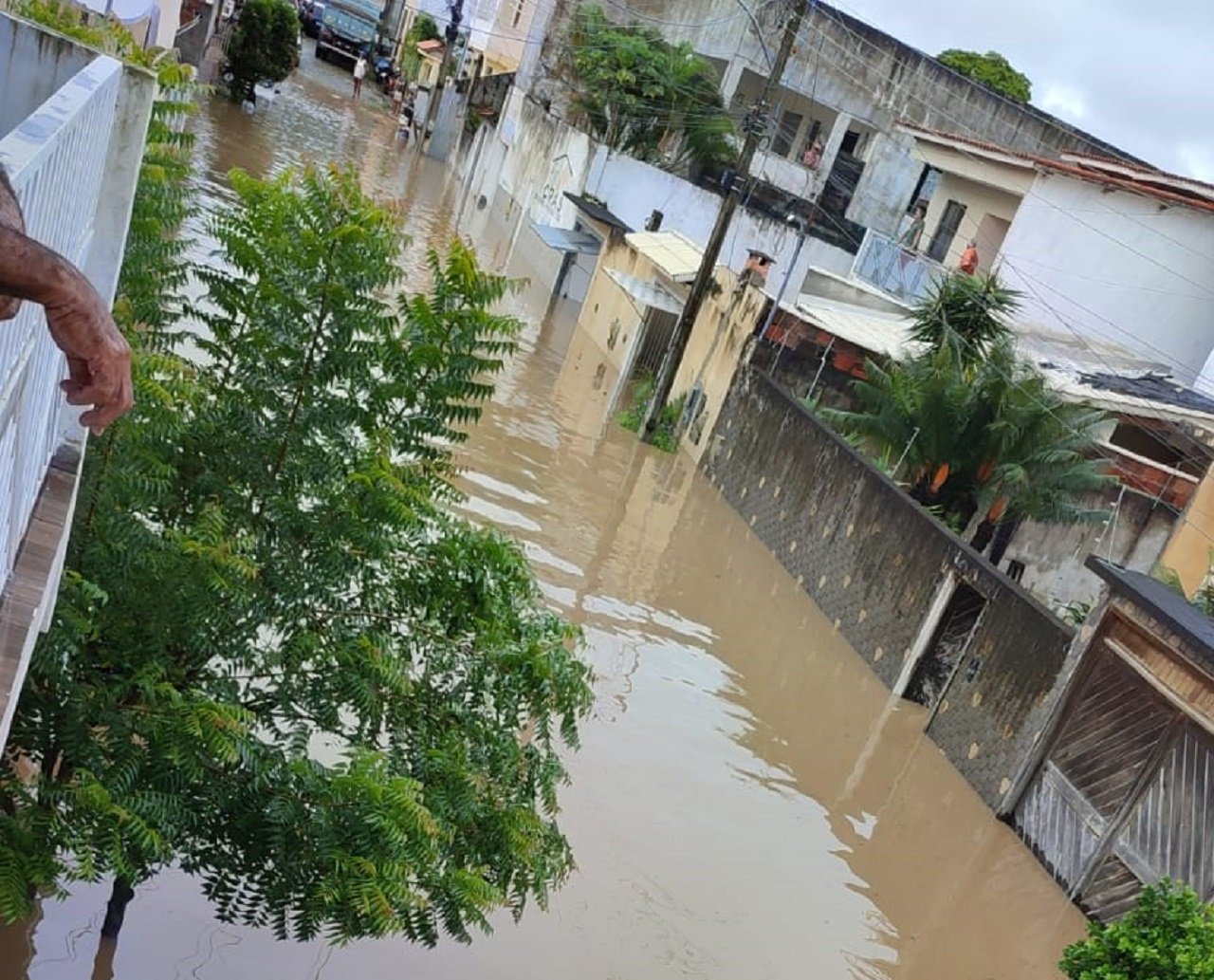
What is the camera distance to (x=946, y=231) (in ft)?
89.9

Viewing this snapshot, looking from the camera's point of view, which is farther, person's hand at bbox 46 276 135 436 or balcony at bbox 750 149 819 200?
balcony at bbox 750 149 819 200

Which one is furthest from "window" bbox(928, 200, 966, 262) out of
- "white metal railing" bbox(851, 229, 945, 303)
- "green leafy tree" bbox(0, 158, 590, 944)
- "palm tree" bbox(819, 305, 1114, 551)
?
"green leafy tree" bbox(0, 158, 590, 944)

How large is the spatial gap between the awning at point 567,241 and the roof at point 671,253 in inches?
83.4

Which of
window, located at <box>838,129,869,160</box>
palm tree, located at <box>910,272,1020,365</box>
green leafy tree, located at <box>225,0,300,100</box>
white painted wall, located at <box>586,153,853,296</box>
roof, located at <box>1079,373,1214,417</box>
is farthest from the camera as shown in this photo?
green leafy tree, located at <box>225,0,300,100</box>

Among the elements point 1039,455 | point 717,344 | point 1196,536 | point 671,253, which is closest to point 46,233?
point 1039,455

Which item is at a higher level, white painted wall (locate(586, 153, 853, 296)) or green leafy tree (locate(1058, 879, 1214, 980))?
white painted wall (locate(586, 153, 853, 296))

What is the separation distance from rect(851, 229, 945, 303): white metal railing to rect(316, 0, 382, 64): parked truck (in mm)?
43464

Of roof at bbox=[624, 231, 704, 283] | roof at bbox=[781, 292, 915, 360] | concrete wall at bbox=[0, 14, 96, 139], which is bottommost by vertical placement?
roof at bbox=[624, 231, 704, 283]

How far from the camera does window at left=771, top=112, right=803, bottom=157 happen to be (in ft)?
121

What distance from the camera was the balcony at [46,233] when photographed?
3264 millimetres

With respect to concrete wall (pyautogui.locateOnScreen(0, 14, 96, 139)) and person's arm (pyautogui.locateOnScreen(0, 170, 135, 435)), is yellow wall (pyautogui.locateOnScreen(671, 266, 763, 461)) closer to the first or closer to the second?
concrete wall (pyautogui.locateOnScreen(0, 14, 96, 139))

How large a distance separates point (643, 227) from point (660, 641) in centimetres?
1962

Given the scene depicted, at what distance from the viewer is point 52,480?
439 centimetres

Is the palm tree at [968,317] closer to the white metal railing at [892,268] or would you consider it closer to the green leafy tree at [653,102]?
the white metal railing at [892,268]
